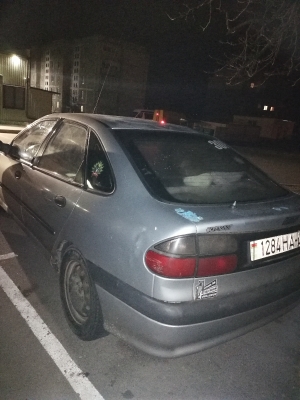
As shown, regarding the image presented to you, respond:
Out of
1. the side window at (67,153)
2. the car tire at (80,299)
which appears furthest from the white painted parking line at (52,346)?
the side window at (67,153)

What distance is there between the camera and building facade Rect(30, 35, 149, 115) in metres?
30.8

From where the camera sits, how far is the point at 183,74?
37.8 metres

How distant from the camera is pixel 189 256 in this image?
1.84 metres

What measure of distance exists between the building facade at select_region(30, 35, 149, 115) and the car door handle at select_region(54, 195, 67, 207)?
28.2 metres

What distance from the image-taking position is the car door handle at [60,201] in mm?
2633

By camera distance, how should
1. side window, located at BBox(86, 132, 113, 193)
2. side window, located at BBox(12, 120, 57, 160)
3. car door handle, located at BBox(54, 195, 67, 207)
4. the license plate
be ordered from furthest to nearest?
1. side window, located at BBox(12, 120, 57, 160)
2. car door handle, located at BBox(54, 195, 67, 207)
3. side window, located at BBox(86, 132, 113, 193)
4. the license plate

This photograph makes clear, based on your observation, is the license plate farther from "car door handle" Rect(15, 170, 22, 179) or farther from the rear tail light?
"car door handle" Rect(15, 170, 22, 179)

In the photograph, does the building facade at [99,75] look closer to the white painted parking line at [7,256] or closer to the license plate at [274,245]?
the white painted parking line at [7,256]

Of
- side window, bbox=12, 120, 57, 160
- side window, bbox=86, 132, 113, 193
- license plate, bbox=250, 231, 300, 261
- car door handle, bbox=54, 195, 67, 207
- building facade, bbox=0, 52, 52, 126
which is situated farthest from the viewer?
building facade, bbox=0, 52, 52, 126

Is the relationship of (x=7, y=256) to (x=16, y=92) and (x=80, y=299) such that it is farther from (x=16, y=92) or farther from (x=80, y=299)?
(x=16, y=92)

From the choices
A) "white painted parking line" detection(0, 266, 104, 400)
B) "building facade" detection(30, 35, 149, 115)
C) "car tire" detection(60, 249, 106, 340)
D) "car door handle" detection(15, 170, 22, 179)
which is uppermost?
"building facade" detection(30, 35, 149, 115)

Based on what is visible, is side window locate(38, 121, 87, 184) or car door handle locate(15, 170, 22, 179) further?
car door handle locate(15, 170, 22, 179)

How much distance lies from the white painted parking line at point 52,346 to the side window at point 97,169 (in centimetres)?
120

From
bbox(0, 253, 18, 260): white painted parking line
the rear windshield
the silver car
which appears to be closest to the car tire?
the silver car
